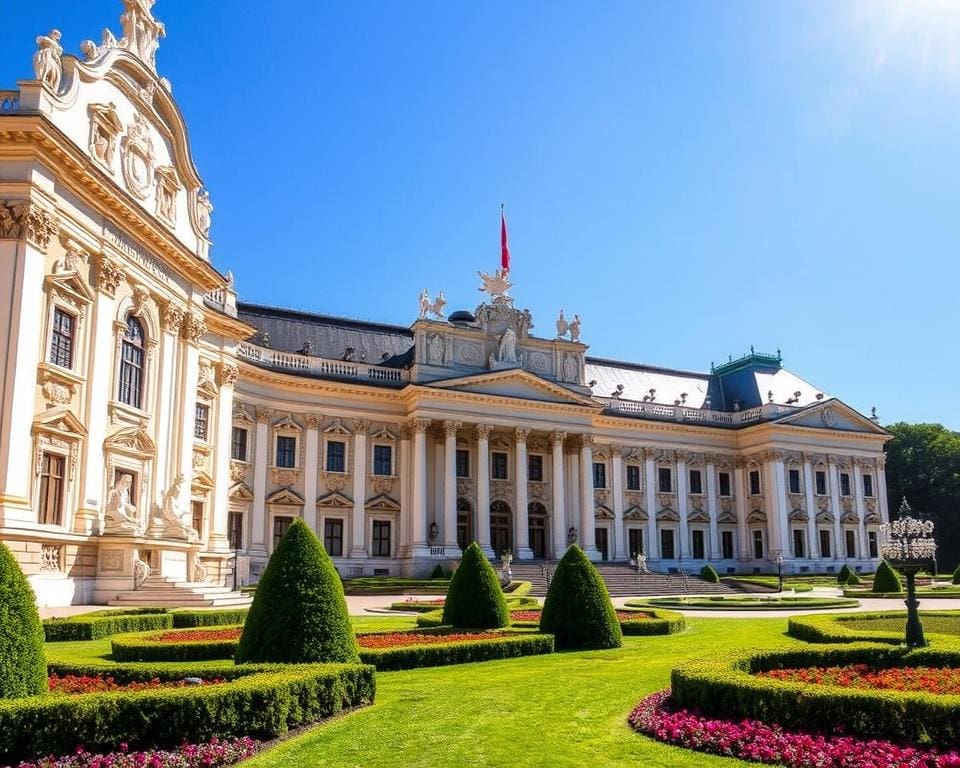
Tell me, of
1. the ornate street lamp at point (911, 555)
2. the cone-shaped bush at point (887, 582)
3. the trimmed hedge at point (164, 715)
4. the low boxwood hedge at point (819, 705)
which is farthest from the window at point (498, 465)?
the trimmed hedge at point (164, 715)

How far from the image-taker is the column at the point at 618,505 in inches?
2083

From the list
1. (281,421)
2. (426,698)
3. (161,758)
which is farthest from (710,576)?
(161,758)

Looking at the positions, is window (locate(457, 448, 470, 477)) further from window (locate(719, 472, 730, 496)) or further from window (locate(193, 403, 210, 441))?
window (locate(719, 472, 730, 496))

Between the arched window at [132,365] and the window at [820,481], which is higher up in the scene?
the arched window at [132,365]

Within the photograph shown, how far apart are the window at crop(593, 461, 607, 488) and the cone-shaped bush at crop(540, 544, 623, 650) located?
36486 mm

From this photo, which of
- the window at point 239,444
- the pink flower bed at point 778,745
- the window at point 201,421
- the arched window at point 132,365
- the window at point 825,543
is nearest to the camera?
the pink flower bed at point 778,745

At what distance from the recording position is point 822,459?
57.9 meters

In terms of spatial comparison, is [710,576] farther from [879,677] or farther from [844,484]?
[879,677]

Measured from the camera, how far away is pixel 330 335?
161 ft

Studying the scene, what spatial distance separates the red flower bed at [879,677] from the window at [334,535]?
35.5m

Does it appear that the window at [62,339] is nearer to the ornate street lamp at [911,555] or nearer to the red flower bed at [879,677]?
the red flower bed at [879,677]

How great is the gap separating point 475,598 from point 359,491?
27379 millimetres

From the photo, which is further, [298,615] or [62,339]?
[62,339]

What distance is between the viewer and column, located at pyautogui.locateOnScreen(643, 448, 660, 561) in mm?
54250
